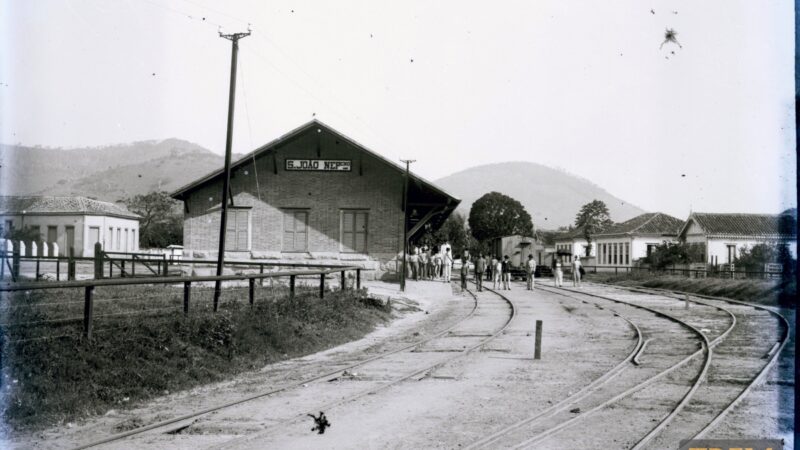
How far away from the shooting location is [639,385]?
9.59 metres

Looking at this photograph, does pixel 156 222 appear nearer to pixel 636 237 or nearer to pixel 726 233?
pixel 636 237

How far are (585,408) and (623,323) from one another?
10.4 meters

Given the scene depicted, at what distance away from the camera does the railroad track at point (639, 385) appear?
698 centimetres

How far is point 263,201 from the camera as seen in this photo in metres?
31.9

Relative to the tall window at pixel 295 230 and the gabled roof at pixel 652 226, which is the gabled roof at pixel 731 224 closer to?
the gabled roof at pixel 652 226

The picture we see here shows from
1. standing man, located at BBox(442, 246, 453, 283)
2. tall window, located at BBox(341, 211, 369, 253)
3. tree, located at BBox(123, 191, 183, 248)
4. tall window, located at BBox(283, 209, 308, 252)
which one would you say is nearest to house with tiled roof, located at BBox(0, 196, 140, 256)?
tall window, located at BBox(283, 209, 308, 252)

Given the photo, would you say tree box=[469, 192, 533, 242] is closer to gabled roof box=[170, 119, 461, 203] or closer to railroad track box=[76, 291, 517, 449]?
gabled roof box=[170, 119, 461, 203]

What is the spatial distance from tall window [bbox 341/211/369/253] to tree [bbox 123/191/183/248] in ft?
189

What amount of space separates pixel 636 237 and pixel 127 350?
6150cm

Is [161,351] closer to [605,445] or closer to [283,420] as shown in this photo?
[283,420]

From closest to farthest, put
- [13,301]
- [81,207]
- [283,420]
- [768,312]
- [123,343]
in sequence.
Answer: [283,420], [123,343], [13,301], [768,312], [81,207]

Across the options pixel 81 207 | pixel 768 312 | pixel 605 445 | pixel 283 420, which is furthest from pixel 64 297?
pixel 81 207

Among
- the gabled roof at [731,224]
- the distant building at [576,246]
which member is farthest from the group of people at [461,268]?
the distant building at [576,246]

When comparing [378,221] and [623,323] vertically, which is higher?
[378,221]
